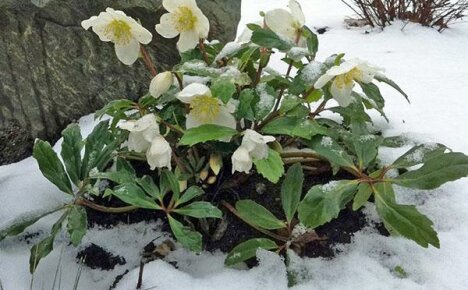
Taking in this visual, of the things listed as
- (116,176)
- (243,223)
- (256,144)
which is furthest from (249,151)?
(116,176)

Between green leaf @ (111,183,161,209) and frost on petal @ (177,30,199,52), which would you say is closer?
green leaf @ (111,183,161,209)

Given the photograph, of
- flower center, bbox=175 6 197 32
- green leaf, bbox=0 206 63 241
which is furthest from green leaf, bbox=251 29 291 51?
green leaf, bbox=0 206 63 241

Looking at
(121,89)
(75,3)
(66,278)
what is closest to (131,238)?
(66,278)

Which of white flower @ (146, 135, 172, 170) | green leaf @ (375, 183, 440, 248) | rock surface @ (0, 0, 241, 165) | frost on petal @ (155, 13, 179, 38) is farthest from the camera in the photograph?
rock surface @ (0, 0, 241, 165)

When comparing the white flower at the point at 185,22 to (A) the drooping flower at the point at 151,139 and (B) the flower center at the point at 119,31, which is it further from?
(A) the drooping flower at the point at 151,139

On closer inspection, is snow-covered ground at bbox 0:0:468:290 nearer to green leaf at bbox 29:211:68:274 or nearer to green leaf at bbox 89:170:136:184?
green leaf at bbox 29:211:68:274

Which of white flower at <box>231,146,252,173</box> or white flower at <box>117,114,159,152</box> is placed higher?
white flower at <box>117,114,159,152</box>

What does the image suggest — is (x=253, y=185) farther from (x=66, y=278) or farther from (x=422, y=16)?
(x=422, y=16)

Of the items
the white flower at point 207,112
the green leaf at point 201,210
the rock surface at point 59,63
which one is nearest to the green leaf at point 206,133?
the white flower at point 207,112
